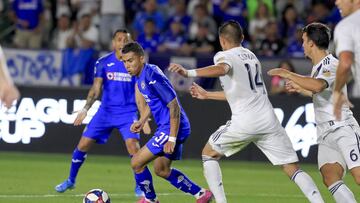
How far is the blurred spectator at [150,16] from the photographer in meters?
22.8

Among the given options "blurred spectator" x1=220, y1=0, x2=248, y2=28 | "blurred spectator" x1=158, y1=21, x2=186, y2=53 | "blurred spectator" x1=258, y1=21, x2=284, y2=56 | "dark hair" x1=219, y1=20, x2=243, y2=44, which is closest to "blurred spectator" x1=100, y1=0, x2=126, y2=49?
"blurred spectator" x1=158, y1=21, x2=186, y2=53

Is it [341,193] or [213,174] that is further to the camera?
[213,174]

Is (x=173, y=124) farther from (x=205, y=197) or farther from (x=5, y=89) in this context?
(x=5, y=89)

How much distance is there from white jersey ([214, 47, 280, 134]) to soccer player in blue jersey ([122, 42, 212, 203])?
2.18ft

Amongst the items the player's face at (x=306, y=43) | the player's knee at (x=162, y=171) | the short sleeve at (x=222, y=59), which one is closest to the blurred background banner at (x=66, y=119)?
the player's knee at (x=162, y=171)

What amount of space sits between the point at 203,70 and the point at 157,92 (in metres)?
1.16

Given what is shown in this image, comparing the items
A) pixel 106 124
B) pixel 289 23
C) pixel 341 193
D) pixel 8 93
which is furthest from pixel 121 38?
pixel 289 23

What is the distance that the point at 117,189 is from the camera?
1409 cm

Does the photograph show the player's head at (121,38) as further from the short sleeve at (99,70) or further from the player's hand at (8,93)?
the player's hand at (8,93)

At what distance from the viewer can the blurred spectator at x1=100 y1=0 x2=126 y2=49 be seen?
2238cm

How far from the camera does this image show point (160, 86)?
37.9 ft

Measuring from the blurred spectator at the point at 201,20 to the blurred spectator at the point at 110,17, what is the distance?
1.48m

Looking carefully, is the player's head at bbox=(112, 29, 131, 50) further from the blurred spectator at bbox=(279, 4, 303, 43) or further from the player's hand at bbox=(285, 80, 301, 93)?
the blurred spectator at bbox=(279, 4, 303, 43)

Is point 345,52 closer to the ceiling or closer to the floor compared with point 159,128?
closer to the ceiling
